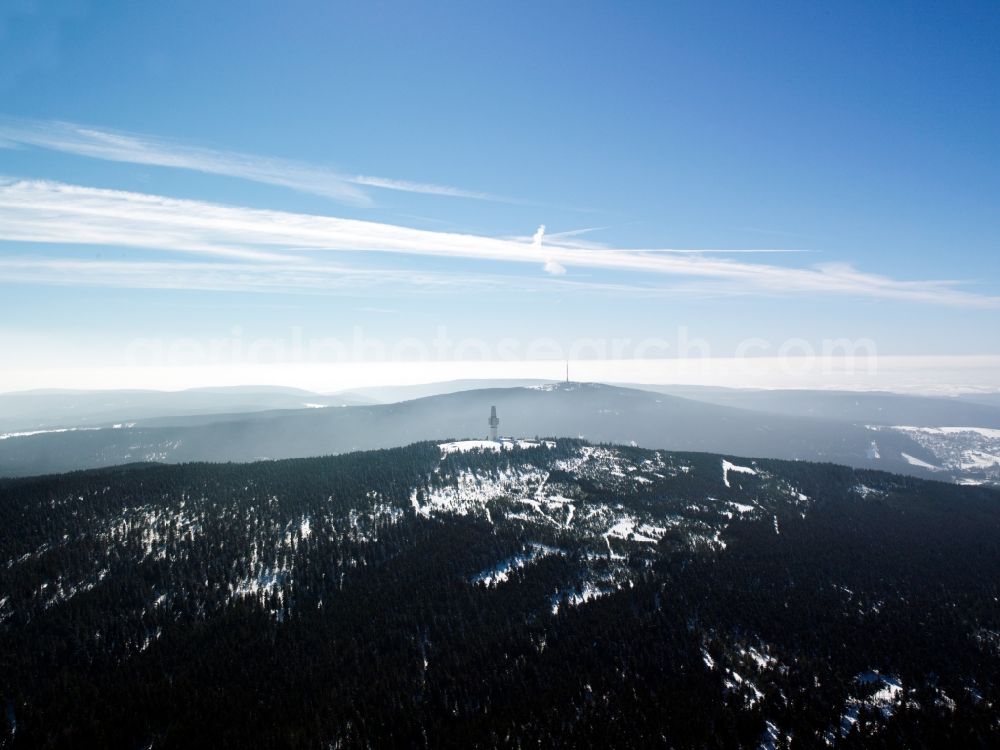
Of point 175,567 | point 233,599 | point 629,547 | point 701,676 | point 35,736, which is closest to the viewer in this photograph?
point 35,736

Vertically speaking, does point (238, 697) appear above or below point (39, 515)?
below

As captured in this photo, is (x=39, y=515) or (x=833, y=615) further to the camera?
(x=39, y=515)

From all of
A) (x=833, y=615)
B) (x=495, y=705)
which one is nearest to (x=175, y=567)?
(x=495, y=705)

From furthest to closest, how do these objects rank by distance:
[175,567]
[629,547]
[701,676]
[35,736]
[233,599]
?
1. [629,547]
2. [175,567]
3. [233,599]
4. [701,676]
5. [35,736]

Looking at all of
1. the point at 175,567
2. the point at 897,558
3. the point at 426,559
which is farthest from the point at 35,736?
the point at 897,558

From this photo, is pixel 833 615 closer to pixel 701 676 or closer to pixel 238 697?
pixel 701 676

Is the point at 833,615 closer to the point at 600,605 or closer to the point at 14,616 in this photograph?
the point at 600,605
